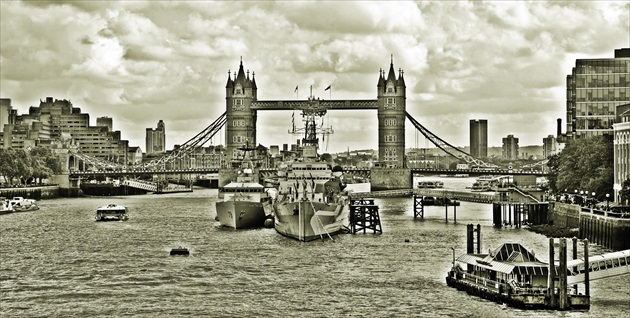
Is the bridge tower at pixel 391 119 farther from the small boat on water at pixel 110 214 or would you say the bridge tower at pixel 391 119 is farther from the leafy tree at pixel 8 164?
the small boat on water at pixel 110 214

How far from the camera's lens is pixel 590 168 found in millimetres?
90812

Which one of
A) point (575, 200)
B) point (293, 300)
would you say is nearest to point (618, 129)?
point (575, 200)

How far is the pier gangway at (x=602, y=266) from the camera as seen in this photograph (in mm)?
47250

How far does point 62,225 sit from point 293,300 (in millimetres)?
45634

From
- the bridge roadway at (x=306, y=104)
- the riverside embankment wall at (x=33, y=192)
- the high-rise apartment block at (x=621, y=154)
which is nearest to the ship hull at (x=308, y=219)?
the high-rise apartment block at (x=621, y=154)

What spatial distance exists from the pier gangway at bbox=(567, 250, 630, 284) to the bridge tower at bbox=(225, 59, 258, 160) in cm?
14036

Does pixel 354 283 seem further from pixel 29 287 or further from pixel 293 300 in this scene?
pixel 29 287

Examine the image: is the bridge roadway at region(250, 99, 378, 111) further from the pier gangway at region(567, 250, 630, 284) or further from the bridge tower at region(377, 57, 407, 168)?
the pier gangway at region(567, 250, 630, 284)

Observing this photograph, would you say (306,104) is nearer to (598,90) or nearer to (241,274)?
(598,90)

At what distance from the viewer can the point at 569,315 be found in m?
43.7

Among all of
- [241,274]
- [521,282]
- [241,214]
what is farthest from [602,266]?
[241,214]

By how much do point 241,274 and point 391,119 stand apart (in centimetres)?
13544

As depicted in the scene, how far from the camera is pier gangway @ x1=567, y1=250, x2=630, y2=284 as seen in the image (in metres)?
47.2

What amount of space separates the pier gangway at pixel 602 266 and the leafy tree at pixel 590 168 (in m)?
35.8
